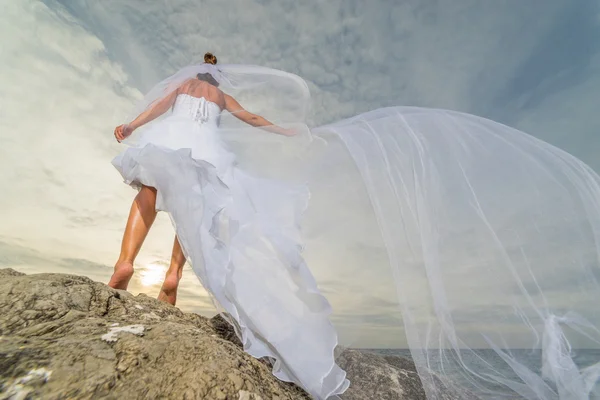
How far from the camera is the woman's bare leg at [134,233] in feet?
9.60

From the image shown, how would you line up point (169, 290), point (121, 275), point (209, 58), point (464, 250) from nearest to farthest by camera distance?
point (464, 250)
point (121, 275)
point (169, 290)
point (209, 58)

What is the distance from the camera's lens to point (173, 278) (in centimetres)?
338

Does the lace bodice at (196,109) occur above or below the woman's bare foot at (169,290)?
above

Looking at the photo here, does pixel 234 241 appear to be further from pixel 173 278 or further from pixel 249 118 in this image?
pixel 249 118

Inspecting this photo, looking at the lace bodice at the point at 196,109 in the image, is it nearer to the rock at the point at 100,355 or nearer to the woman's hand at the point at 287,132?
the woman's hand at the point at 287,132

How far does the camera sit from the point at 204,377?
147 centimetres

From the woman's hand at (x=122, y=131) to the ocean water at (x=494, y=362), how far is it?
379 centimetres

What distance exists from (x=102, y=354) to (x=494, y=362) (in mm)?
2882

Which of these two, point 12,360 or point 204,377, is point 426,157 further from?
point 12,360

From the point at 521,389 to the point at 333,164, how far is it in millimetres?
2540

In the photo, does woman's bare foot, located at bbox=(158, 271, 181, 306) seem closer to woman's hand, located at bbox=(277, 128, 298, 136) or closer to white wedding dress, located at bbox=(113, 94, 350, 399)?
white wedding dress, located at bbox=(113, 94, 350, 399)

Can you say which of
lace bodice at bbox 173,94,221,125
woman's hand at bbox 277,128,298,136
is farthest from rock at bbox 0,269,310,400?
woman's hand at bbox 277,128,298,136

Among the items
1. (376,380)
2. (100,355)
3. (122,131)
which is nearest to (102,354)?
(100,355)

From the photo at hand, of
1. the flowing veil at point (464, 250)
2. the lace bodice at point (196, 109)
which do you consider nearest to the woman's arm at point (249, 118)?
the lace bodice at point (196, 109)
